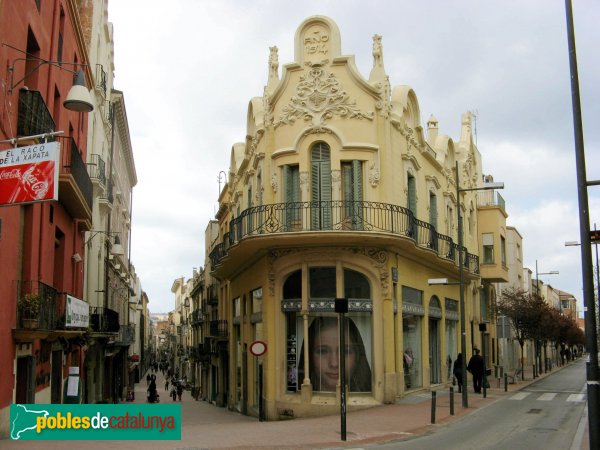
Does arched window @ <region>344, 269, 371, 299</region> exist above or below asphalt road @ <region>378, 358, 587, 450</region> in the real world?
above

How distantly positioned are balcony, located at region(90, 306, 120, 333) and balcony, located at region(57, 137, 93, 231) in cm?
644

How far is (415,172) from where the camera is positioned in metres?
26.1

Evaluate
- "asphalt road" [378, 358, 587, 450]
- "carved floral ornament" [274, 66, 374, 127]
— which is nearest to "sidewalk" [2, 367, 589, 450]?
"asphalt road" [378, 358, 587, 450]

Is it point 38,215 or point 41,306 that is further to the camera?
point 38,215

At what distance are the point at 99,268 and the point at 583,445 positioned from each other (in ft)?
80.6

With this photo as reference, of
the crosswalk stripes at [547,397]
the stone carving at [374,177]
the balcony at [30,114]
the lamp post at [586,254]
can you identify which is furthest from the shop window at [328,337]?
the lamp post at [586,254]

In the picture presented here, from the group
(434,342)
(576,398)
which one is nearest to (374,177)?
(434,342)

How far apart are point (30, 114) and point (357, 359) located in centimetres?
1266

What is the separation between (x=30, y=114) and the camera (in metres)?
14.6

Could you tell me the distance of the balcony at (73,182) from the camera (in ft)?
59.0

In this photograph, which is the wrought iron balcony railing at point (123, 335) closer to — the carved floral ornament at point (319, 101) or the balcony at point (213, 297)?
the balcony at point (213, 297)

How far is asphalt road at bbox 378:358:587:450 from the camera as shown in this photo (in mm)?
14242

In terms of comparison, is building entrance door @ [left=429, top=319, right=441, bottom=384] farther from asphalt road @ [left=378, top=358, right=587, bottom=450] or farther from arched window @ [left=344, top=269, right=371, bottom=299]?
arched window @ [left=344, top=269, right=371, bottom=299]

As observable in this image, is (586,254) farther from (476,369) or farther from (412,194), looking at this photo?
(476,369)
